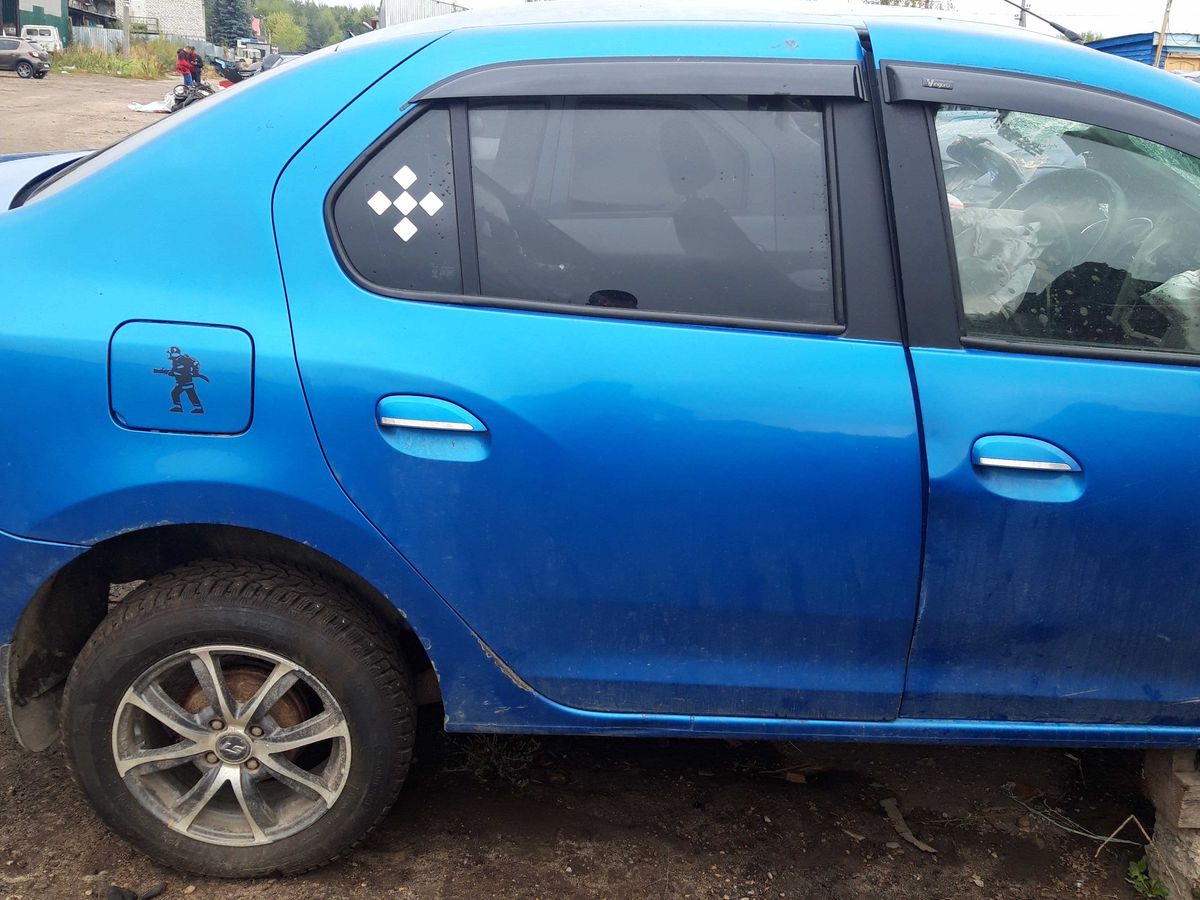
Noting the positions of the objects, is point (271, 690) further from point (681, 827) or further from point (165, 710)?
point (681, 827)

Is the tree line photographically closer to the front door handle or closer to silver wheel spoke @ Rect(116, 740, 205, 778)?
silver wheel spoke @ Rect(116, 740, 205, 778)

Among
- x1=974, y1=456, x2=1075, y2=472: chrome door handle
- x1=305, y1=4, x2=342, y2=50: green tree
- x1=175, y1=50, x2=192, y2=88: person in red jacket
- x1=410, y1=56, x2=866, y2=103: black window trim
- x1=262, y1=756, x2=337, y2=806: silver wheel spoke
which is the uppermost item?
x1=305, y1=4, x2=342, y2=50: green tree

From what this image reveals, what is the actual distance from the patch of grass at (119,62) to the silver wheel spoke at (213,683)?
43105mm

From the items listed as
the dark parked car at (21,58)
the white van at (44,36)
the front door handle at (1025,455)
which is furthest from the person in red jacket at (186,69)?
the front door handle at (1025,455)

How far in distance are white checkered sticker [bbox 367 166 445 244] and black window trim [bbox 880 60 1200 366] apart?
917 mm

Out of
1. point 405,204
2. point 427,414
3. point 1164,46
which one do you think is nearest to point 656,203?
point 405,204

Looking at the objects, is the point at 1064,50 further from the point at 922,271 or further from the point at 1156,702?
the point at 1156,702

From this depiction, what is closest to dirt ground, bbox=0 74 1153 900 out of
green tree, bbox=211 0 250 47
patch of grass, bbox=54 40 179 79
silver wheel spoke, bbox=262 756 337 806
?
silver wheel spoke, bbox=262 756 337 806

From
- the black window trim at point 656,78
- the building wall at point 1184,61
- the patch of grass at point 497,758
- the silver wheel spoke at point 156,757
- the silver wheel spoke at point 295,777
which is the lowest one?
the patch of grass at point 497,758

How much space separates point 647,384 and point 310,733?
106cm

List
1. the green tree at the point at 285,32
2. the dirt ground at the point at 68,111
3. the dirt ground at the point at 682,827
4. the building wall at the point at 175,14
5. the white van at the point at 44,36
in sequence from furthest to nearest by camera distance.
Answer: the green tree at the point at 285,32 → the building wall at the point at 175,14 → the white van at the point at 44,36 → the dirt ground at the point at 68,111 → the dirt ground at the point at 682,827

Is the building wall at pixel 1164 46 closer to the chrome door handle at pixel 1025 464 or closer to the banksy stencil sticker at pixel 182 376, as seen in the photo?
the chrome door handle at pixel 1025 464

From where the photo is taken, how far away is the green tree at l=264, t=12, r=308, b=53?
10400 centimetres

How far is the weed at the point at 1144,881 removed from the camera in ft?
7.88
